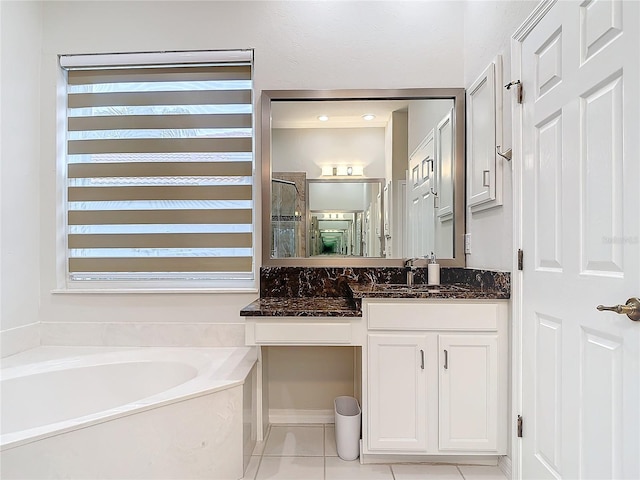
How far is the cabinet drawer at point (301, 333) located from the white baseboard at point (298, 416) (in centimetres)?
79

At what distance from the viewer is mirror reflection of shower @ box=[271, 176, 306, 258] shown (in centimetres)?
217

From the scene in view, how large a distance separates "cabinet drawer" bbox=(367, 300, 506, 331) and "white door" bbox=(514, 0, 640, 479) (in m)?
0.16

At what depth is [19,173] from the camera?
2.10 metres

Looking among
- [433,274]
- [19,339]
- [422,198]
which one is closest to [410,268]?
[433,274]

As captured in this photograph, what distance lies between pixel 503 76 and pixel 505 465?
1915mm

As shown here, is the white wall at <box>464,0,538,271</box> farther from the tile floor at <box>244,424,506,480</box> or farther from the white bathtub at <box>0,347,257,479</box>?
the white bathtub at <box>0,347,257,479</box>

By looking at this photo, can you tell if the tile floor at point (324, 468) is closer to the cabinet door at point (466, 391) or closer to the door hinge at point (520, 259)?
the cabinet door at point (466, 391)

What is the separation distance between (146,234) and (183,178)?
464 mm

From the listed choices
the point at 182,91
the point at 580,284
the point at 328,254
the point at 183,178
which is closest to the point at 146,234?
the point at 183,178

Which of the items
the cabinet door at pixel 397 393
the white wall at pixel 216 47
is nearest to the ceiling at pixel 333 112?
the white wall at pixel 216 47

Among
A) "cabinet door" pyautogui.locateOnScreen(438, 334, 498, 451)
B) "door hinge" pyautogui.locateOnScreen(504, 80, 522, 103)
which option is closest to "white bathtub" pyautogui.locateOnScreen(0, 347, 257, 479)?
"cabinet door" pyautogui.locateOnScreen(438, 334, 498, 451)

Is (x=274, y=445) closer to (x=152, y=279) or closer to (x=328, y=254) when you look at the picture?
(x=328, y=254)

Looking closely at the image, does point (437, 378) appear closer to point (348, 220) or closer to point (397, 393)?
point (397, 393)

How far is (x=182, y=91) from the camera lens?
2.29m
